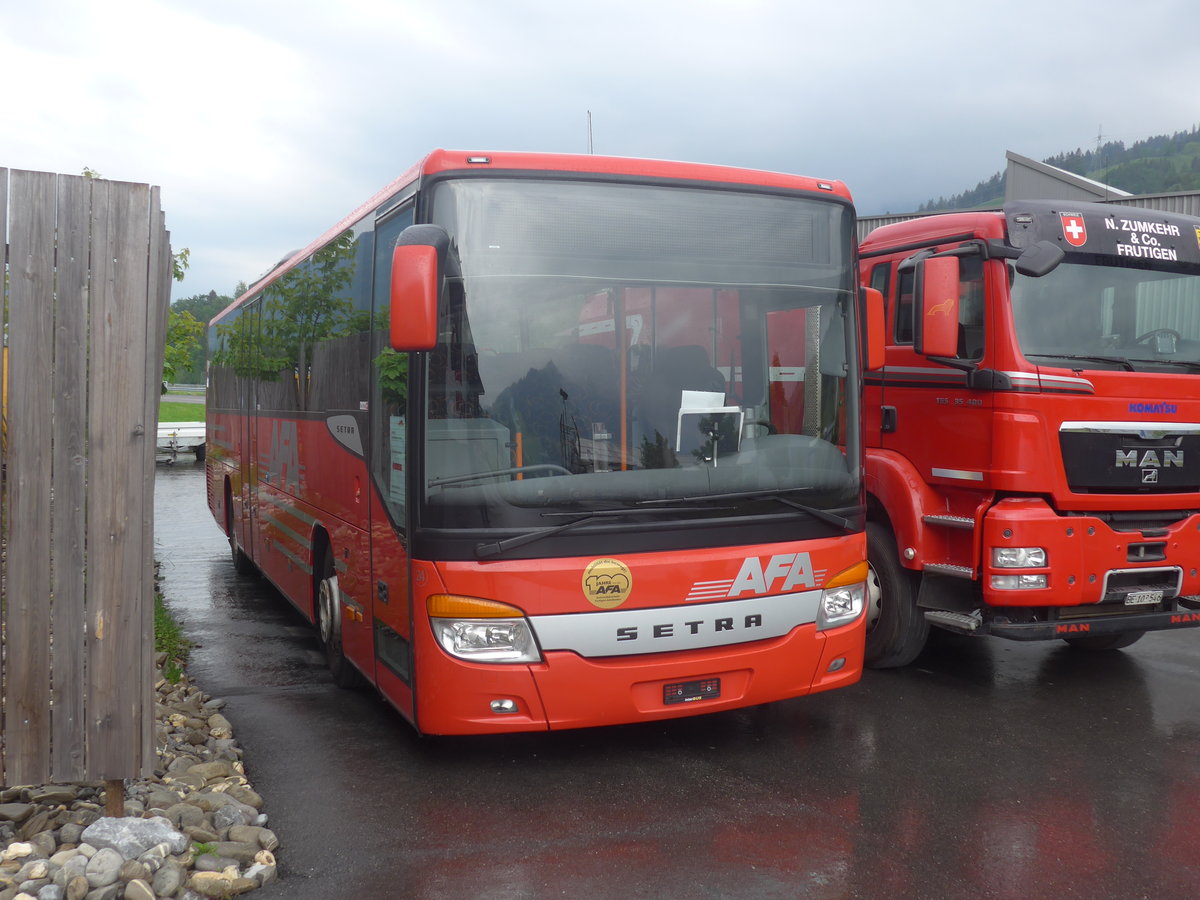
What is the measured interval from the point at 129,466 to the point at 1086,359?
5.14 metres

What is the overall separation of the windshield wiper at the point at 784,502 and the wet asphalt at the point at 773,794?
1.14m

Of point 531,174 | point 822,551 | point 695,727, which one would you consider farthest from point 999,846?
point 531,174

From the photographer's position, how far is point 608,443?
4887mm

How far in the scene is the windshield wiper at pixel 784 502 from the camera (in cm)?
500

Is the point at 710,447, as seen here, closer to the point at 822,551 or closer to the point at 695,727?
the point at 822,551

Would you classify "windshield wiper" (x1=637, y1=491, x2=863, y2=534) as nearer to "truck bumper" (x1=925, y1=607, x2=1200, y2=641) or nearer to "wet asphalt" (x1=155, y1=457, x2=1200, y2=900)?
"wet asphalt" (x1=155, y1=457, x2=1200, y2=900)

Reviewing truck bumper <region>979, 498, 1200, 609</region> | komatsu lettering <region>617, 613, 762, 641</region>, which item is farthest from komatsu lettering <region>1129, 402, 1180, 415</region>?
komatsu lettering <region>617, 613, 762, 641</region>

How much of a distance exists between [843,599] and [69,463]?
3488 millimetres

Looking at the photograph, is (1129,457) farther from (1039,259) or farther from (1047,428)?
(1039,259)

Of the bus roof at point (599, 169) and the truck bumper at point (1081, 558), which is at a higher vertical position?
the bus roof at point (599, 169)

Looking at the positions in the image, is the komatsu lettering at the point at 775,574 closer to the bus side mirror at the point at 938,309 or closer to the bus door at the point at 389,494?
the bus door at the point at 389,494

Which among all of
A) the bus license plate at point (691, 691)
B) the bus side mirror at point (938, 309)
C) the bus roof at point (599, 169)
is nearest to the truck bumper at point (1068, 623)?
the bus side mirror at point (938, 309)

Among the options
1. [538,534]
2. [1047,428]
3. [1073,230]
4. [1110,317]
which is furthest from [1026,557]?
[538,534]

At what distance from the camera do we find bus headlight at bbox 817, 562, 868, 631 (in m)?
5.36
